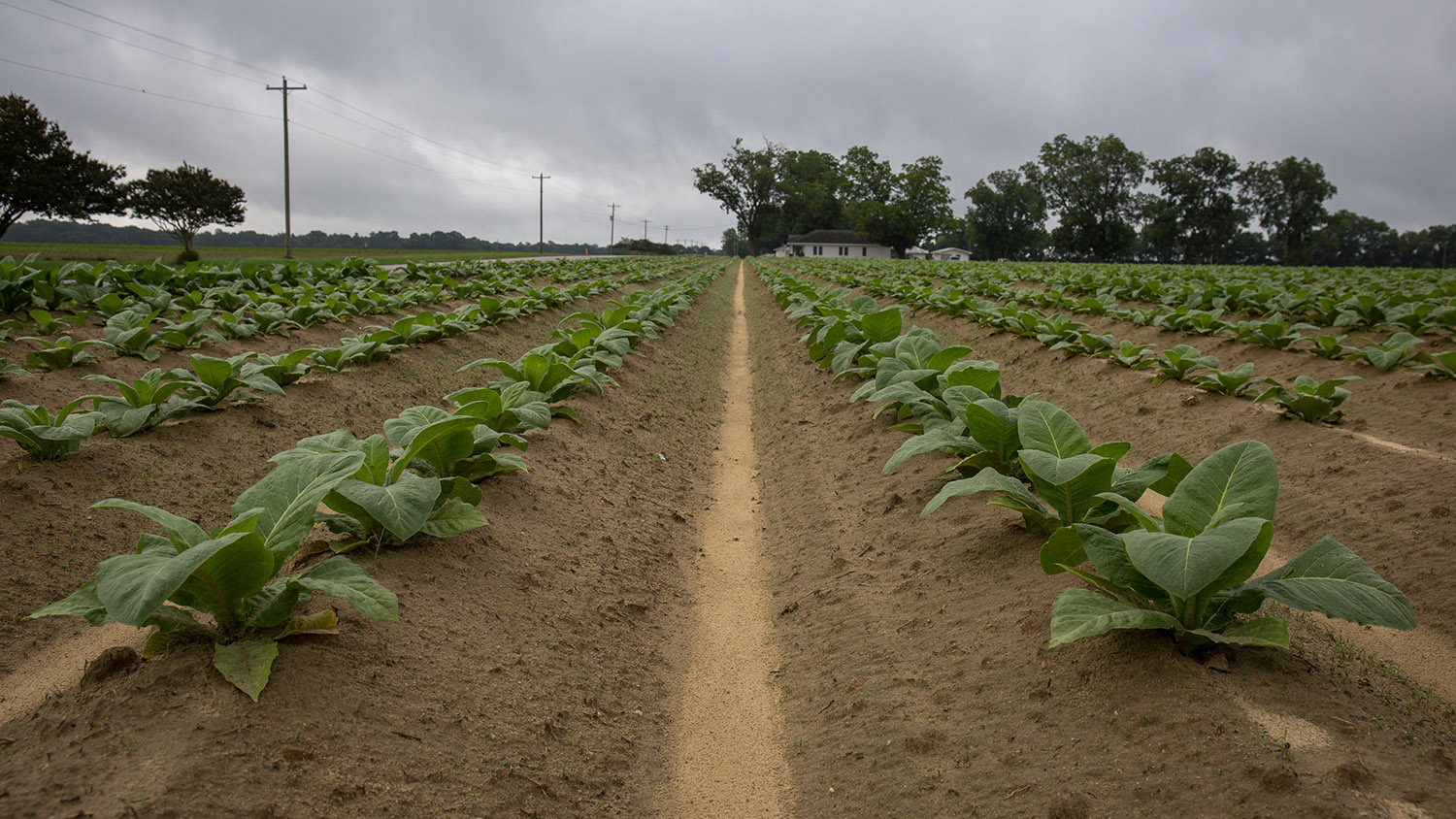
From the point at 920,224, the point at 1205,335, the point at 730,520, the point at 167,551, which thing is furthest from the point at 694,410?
the point at 920,224

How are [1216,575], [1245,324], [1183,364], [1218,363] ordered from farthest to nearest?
1. [1245,324]
2. [1183,364]
3. [1218,363]
4. [1216,575]

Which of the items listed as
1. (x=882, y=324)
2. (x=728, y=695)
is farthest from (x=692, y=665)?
(x=882, y=324)

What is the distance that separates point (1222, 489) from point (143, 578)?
11.6 ft

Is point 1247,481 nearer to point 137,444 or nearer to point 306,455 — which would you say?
point 306,455

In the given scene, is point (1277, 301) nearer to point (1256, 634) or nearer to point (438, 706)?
point (1256, 634)

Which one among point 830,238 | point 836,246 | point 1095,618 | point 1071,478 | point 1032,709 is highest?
point 830,238

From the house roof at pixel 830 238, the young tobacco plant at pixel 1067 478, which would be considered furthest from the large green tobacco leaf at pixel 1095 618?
the house roof at pixel 830 238

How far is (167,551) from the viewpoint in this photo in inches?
93.4

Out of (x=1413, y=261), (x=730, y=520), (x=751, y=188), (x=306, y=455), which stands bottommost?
(x=730, y=520)

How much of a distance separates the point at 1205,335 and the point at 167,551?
41.2ft

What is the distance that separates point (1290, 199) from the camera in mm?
76750

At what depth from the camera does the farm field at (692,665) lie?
1.97 m

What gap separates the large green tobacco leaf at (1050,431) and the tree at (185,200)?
36328 millimetres

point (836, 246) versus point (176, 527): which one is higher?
point (836, 246)
